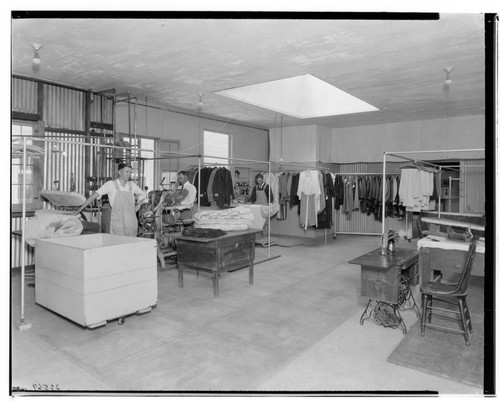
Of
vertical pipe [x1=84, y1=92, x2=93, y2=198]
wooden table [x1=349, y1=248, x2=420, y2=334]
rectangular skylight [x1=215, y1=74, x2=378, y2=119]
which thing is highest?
rectangular skylight [x1=215, y1=74, x2=378, y2=119]

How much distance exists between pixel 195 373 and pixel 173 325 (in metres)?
1.03

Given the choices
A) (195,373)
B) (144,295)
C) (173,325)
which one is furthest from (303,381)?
(144,295)

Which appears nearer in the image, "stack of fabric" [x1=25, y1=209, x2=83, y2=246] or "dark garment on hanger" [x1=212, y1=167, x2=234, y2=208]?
"stack of fabric" [x1=25, y1=209, x2=83, y2=246]

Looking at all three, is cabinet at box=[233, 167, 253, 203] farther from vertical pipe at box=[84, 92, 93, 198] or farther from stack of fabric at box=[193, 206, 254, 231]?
stack of fabric at box=[193, 206, 254, 231]

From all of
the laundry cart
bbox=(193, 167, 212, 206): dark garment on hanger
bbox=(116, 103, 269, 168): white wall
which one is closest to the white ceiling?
bbox=(116, 103, 269, 168): white wall

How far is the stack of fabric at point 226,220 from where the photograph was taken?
5367 millimetres

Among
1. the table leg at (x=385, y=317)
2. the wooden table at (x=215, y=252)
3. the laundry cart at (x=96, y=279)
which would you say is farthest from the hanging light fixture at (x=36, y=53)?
the table leg at (x=385, y=317)

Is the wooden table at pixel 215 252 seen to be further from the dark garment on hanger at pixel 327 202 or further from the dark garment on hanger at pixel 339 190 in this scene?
the dark garment on hanger at pixel 339 190

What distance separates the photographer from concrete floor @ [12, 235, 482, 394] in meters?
2.81

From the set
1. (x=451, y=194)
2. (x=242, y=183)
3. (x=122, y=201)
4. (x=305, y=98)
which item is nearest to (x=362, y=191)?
(x=451, y=194)

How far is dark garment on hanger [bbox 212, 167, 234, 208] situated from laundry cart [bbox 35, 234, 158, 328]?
132 inches

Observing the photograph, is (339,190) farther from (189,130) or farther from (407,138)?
(189,130)

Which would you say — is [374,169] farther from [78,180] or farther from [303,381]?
[303,381]

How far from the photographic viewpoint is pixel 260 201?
29.6 ft
